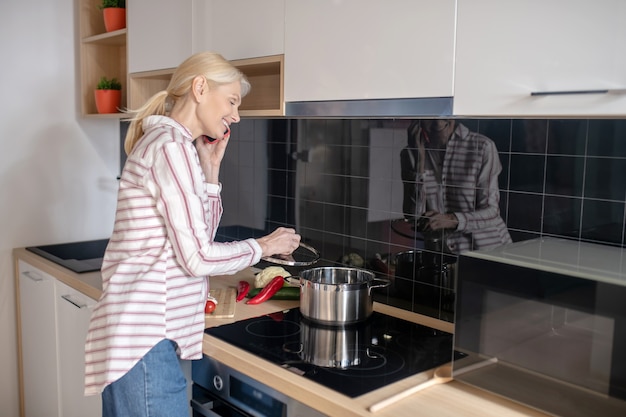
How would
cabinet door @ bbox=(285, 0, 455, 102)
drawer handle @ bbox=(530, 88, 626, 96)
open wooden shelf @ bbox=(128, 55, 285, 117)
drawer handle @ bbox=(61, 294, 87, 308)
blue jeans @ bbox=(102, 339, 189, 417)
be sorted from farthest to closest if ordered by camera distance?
drawer handle @ bbox=(61, 294, 87, 308) < open wooden shelf @ bbox=(128, 55, 285, 117) < blue jeans @ bbox=(102, 339, 189, 417) < cabinet door @ bbox=(285, 0, 455, 102) < drawer handle @ bbox=(530, 88, 626, 96)

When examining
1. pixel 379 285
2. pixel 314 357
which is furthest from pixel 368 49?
Result: pixel 314 357

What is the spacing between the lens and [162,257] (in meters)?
1.59

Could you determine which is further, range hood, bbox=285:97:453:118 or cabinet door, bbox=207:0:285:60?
cabinet door, bbox=207:0:285:60

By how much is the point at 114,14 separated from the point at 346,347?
180 cm

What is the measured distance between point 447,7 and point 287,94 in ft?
1.93

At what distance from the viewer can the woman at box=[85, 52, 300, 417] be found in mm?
1550

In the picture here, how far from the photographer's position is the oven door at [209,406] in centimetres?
178

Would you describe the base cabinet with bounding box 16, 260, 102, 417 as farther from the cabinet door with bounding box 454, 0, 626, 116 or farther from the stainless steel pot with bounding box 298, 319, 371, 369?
the cabinet door with bounding box 454, 0, 626, 116

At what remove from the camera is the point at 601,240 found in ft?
5.14

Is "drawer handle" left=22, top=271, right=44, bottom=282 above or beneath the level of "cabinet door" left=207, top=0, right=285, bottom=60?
beneath

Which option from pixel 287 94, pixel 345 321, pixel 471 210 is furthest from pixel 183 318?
pixel 471 210

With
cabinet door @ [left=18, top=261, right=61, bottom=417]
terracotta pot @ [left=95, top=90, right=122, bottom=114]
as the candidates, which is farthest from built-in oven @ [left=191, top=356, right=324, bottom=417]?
terracotta pot @ [left=95, top=90, right=122, bottom=114]

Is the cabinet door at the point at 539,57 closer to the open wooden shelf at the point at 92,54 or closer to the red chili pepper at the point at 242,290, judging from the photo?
the red chili pepper at the point at 242,290

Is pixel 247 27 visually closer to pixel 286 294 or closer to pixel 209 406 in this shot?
pixel 286 294
